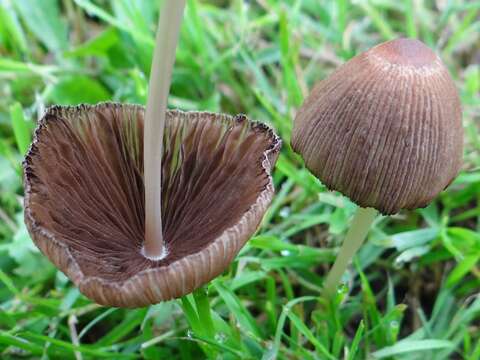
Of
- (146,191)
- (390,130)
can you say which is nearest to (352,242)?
(390,130)

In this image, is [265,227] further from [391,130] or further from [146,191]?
[391,130]

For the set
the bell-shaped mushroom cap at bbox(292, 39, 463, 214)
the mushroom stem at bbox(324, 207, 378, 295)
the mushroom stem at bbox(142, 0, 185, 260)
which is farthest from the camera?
the mushroom stem at bbox(324, 207, 378, 295)

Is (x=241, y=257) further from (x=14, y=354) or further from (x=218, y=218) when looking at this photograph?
(x=14, y=354)

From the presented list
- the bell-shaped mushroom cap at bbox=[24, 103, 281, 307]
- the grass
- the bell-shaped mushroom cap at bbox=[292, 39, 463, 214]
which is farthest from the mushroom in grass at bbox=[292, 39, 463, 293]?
the grass

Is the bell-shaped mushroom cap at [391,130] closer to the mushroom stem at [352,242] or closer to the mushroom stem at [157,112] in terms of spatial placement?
the mushroom stem at [352,242]

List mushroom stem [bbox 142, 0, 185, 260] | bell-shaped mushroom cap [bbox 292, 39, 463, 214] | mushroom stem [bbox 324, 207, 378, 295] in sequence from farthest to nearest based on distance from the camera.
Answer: mushroom stem [bbox 324, 207, 378, 295]
bell-shaped mushroom cap [bbox 292, 39, 463, 214]
mushroom stem [bbox 142, 0, 185, 260]

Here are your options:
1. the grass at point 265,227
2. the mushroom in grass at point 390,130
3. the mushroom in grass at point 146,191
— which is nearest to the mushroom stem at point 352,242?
the grass at point 265,227

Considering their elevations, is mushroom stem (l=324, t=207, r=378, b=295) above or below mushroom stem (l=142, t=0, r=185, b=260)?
below

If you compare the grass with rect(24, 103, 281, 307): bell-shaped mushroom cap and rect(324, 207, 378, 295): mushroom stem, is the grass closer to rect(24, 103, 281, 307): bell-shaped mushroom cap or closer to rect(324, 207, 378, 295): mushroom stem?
rect(324, 207, 378, 295): mushroom stem
